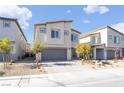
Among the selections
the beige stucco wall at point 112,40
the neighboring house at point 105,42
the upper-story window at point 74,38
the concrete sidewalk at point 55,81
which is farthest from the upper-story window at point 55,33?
the concrete sidewalk at point 55,81

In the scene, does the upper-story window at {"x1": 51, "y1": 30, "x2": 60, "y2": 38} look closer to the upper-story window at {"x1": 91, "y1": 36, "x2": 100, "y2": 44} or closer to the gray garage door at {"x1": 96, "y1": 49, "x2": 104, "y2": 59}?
the upper-story window at {"x1": 91, "y1": 36, "x2": 100, "y2": 44}

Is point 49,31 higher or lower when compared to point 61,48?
higher

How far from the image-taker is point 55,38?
2827cm

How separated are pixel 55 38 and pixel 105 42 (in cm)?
995

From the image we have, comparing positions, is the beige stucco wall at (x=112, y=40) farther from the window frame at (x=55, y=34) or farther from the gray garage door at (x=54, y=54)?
the window frame at (x=55, y=34)

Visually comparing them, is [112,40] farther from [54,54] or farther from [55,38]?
[55,38]

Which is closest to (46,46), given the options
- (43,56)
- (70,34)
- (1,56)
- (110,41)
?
(43,56)

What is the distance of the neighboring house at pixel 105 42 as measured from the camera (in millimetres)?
33188

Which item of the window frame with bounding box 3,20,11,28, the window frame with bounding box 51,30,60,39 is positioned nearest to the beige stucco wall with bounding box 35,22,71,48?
the window frame with bounding box 51,30,60,39

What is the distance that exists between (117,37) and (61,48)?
11.0m
